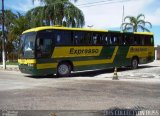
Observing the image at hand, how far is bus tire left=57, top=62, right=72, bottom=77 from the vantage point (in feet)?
71.1

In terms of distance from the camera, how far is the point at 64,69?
71.7 feet

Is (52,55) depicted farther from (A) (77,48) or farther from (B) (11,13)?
(B) (11,13)

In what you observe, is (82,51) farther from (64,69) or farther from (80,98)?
(80,98)

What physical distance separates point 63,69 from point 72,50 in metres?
1.29

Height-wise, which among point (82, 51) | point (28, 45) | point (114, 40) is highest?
point (114, 40)

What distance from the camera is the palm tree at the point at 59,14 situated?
37.7 m

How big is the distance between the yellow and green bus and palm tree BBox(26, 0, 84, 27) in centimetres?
1231

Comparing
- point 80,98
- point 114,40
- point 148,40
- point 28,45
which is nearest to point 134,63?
point 148,40

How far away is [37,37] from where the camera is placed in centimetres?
2044

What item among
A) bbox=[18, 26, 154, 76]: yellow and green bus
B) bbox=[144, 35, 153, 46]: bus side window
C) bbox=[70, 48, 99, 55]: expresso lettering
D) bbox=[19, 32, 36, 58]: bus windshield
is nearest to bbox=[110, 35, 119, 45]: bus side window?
bbox=[18, 26, 154, 76]: yellow and green bus

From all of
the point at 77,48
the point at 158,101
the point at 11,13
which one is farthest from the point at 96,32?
the point at 11,13

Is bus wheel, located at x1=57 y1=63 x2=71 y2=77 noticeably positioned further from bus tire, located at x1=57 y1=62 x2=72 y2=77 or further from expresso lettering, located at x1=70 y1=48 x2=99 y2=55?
expresso lettering, located at x1=70 y1=48 x2=99 y2=55

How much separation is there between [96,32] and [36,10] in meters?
17.1

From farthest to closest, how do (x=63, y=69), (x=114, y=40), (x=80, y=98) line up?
(x=114, y=40) → (x=63, y=69) → (x=80, y=98)
